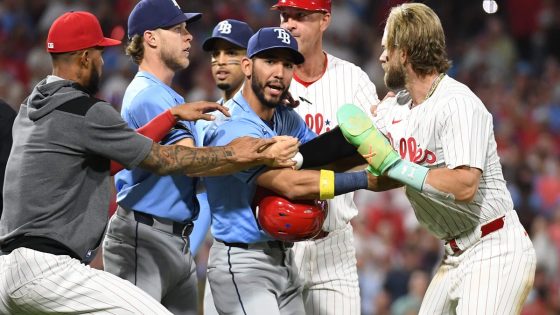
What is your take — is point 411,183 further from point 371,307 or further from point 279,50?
point 371,307

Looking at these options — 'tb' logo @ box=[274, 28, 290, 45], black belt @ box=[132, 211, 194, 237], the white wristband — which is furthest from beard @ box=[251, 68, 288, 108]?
black belt @ box=[132, 211, 194, 237]

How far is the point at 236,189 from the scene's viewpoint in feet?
17.4

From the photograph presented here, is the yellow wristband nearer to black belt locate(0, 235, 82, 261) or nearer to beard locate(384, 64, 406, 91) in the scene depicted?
beard locate(384, 64, 406, 91)

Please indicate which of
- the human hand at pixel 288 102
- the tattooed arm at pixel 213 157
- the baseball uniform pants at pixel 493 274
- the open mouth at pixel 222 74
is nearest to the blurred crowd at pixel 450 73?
the open mouth at pixel 222 74

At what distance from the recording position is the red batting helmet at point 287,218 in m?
5.05

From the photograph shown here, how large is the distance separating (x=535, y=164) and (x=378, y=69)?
8.74 feet

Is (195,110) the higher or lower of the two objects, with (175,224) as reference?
higher

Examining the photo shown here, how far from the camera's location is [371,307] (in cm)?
1080

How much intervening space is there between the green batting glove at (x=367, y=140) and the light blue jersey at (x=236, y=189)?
0.47m

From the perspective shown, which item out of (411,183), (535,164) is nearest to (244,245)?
(411,183)

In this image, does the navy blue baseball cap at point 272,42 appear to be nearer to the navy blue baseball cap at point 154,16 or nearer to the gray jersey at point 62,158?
the navy blue baseball cap at point 154,16

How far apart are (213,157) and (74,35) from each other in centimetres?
92

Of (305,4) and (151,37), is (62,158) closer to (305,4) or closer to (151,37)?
(151,37)

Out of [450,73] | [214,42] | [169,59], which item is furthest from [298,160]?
[450,73]
